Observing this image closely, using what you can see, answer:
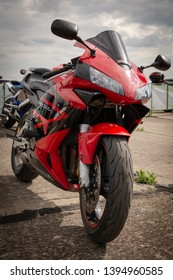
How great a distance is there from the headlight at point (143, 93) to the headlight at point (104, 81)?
0.16 m

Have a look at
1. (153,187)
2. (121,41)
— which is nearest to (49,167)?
(121,41)

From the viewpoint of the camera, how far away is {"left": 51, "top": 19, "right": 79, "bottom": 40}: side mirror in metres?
2.05

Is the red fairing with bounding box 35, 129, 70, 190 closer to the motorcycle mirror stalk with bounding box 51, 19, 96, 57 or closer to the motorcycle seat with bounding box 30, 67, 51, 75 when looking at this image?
the motorcycle mirror stalk with bounding box 51, 19, 96, 57

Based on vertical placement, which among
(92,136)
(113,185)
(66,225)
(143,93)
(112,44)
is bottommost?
(66,225)

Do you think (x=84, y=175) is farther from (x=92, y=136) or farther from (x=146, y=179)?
(x=146, y=179)

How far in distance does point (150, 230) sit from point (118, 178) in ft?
2.38

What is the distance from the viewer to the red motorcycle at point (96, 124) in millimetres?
2002

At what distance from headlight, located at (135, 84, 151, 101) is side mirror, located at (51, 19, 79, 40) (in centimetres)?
60

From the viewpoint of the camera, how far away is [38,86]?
3432mm

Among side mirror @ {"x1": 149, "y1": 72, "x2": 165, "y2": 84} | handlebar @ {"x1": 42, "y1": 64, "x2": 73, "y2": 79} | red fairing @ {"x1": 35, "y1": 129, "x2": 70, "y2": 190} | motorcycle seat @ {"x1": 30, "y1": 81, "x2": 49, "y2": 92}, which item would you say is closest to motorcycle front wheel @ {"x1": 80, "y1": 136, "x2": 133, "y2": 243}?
red fairing @ {"x1": 35, "y1": 129, "x2": 70, "y2": 190}

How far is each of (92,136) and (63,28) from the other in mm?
758

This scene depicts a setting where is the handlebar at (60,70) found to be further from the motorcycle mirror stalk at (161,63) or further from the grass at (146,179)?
the grass at (146,179)

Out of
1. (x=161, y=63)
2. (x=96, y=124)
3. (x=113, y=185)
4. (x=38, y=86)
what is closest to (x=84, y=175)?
(x=113, y=185)

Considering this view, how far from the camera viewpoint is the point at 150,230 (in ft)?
7.94
